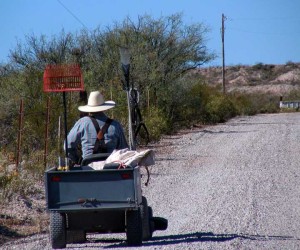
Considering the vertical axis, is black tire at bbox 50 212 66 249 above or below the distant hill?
below

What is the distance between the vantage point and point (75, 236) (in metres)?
10.1

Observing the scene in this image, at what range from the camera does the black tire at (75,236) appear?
1009 centimetres

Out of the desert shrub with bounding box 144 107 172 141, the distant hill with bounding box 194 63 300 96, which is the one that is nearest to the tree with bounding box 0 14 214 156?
the desert shrub with bounding box 144 107 172 141

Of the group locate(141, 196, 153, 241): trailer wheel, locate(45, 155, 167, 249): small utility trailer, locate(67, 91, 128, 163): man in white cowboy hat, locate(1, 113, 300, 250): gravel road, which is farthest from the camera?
locate(1, 113, 300, 250): gravel road

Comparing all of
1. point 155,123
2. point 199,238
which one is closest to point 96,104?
point 199,238

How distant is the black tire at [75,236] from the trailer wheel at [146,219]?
0.80 meters

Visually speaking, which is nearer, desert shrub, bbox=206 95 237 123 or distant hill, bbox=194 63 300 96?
desert shrub, bbox=206 95 237 123

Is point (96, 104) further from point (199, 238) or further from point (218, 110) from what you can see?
point (218, 110)

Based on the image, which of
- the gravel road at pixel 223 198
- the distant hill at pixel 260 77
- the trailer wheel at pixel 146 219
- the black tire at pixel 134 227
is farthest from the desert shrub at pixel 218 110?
the distant hill at pixel 260 77

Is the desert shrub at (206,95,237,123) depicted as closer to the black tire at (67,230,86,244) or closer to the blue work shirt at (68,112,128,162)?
the blue work shirt at (68,112,128,162)

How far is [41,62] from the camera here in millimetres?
29391

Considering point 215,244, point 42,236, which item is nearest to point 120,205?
point 215,244

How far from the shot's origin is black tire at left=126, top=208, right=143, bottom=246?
378 inches

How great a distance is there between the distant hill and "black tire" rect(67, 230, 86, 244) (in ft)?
330
